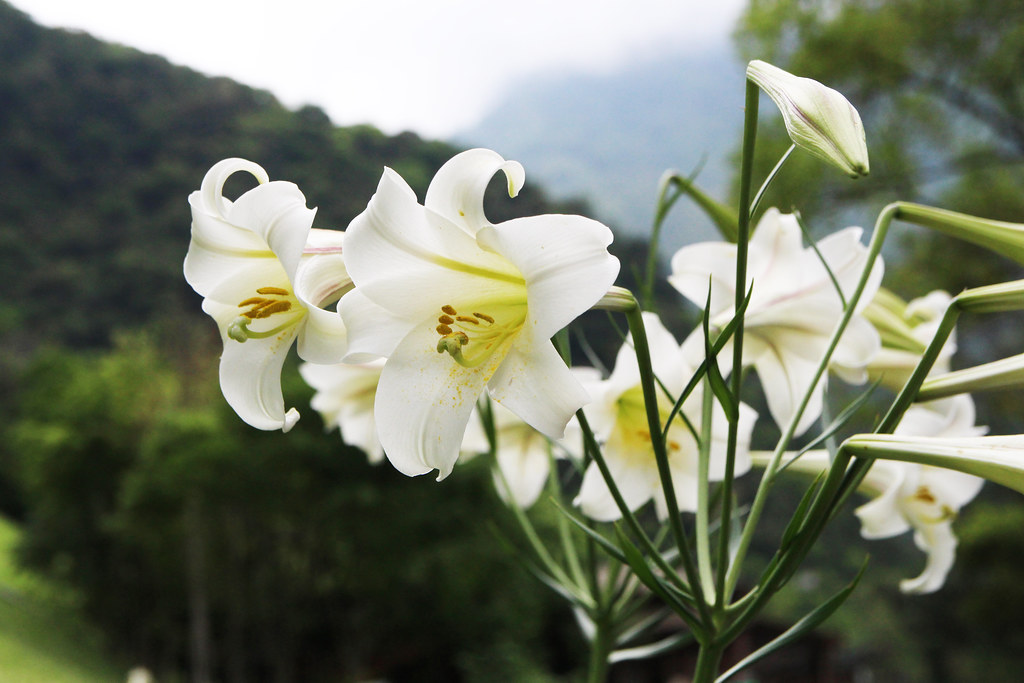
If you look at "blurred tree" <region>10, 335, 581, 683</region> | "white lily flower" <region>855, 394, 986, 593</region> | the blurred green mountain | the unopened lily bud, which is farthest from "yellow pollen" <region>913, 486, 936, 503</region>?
the blurred green mountain

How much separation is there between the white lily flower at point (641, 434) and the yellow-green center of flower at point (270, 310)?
0.49ft

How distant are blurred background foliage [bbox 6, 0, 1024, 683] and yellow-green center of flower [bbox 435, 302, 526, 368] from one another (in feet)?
10.4

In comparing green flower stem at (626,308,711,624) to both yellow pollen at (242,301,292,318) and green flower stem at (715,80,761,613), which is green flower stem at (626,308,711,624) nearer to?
green flower stem at (715,80,761,613)

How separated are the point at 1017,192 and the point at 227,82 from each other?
46.1 feet

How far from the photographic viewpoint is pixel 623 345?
41 centimetres

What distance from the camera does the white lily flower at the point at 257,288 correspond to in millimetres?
297

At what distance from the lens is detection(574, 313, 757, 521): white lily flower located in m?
0.41

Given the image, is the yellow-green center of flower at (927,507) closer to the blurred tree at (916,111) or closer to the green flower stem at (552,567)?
the green flower stem at (552,567)

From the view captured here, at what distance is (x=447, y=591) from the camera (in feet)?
24.2

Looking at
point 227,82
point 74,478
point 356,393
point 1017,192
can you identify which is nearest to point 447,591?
point 74,478

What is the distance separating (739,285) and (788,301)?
0.10 metres

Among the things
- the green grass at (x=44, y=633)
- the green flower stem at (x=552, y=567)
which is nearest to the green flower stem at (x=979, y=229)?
the green flower stem at (x=552, y=567)

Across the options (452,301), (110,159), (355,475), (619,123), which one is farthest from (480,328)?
(619,123)

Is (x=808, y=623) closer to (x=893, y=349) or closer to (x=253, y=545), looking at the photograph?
(x=893, y=349)
